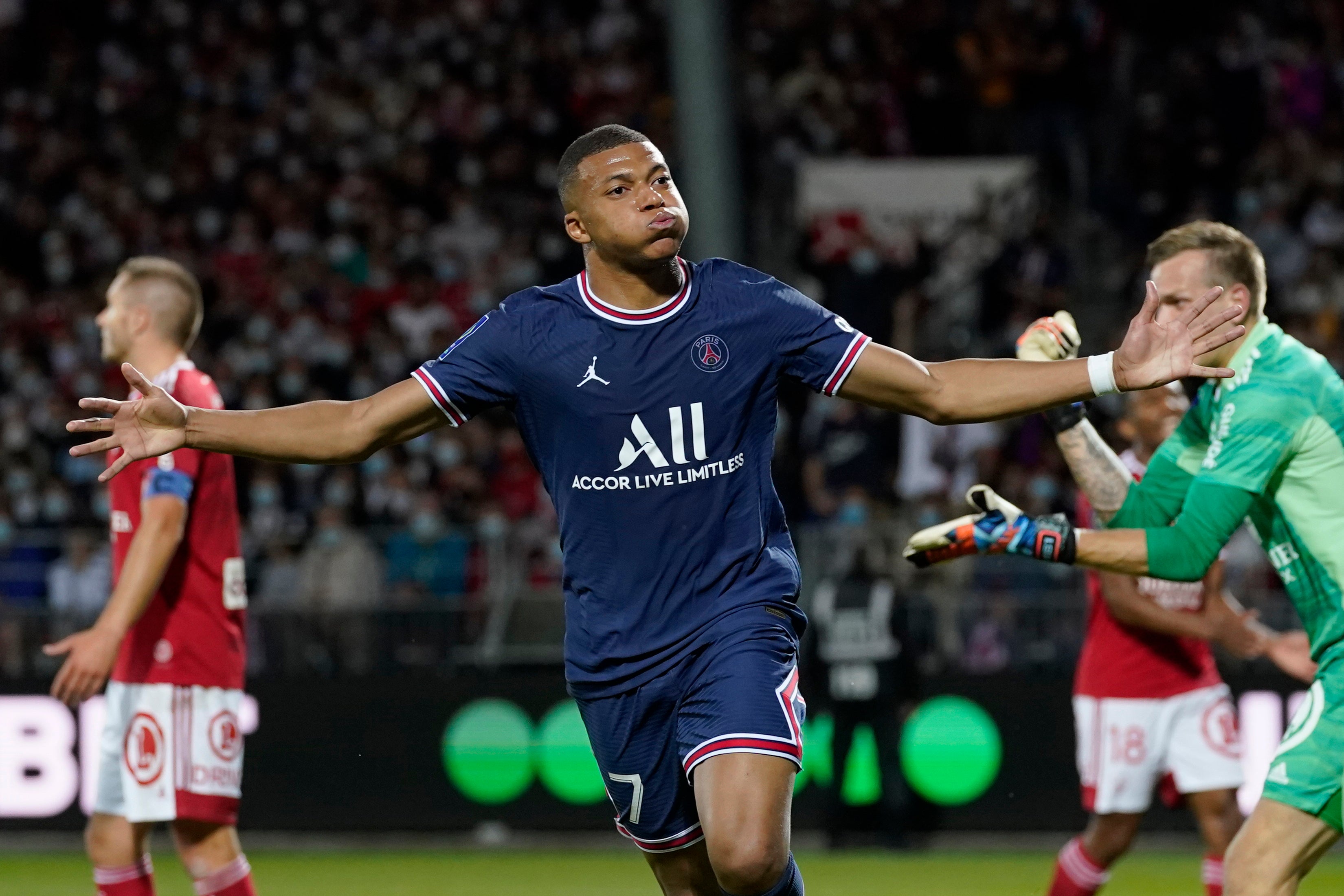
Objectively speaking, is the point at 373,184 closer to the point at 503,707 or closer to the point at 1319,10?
the point at 503,707

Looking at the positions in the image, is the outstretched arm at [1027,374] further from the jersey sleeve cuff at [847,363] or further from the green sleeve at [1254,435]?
the green sleeve at [1254,435]

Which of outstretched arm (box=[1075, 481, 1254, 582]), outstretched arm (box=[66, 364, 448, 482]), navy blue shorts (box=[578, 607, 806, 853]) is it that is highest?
outstretched arm (box=[66, 364, 448, 482])

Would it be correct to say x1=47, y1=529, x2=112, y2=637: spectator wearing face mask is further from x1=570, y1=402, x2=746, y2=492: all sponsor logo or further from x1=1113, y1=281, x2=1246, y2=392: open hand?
x1=1113, y1=281, x2=1246, y2=392: open hand

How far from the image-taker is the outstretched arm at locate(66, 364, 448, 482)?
5000 mm

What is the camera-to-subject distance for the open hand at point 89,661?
6152 mm

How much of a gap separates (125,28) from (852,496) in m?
13.3

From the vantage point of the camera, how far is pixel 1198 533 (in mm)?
5250

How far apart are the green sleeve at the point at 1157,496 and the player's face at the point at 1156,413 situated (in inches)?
67.7

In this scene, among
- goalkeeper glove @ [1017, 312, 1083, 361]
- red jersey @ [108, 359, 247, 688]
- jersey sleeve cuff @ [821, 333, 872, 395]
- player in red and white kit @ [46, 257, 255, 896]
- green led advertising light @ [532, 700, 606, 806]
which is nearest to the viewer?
jersey sleeve cuff @ [821, 333, 872, 395]

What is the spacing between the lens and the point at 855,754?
1258cm

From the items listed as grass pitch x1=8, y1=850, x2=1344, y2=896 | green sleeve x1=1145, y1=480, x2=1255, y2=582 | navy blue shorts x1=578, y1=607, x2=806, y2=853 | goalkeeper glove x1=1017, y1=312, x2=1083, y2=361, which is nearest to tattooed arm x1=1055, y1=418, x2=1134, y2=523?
goalkeeper glove x1=1017, y1=312, x2=1083, y2=361

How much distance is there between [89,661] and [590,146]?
8.03ft

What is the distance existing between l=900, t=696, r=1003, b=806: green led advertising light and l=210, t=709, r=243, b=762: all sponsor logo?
6772mm

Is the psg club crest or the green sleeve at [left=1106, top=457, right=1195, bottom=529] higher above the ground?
the psg club crest
